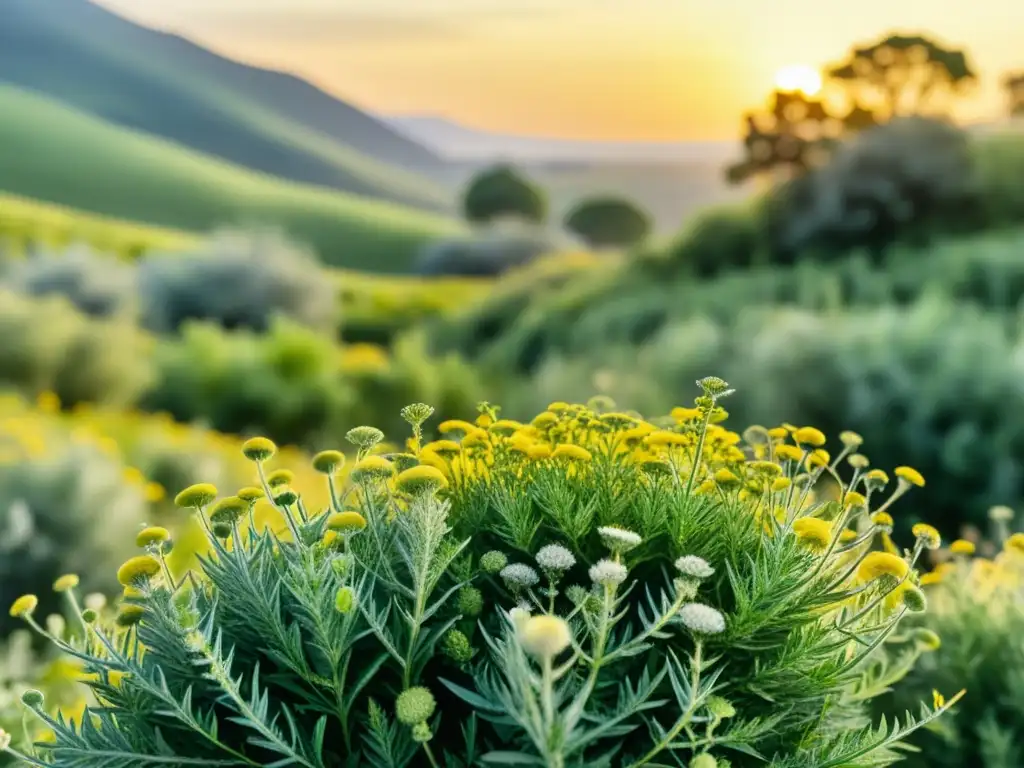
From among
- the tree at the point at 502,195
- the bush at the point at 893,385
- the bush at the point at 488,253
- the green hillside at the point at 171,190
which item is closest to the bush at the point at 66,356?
the bush at the point at 893,385

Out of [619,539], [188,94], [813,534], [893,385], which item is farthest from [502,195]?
[619,539]

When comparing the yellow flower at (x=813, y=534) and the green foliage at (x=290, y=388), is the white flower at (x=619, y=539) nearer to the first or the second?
the yellow flower at (x=813, y=534)

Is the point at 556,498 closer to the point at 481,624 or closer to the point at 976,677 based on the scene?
the point at 481,624

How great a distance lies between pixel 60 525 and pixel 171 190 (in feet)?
73.3

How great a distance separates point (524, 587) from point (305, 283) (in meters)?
13.8

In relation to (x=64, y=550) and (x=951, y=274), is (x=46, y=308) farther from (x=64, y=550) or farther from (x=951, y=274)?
(x=951, y=274)

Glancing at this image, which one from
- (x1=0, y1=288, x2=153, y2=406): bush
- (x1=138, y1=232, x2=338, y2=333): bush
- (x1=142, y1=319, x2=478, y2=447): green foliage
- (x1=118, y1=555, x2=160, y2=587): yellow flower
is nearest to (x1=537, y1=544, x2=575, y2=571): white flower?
(x1=118, y1=555, x2=160, y2=587): yellow flower

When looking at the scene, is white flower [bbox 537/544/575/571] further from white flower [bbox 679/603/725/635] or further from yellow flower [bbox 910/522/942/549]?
yellow flower [bbox 910/522/942/549]

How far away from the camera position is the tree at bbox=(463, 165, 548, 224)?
3269 cm

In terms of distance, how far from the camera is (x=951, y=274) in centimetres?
812

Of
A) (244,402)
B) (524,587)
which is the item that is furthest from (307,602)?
(244,402)

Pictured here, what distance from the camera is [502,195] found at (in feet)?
108

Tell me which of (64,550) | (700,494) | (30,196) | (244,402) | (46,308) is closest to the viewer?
(700,494)

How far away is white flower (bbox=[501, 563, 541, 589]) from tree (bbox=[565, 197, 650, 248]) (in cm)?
3204
